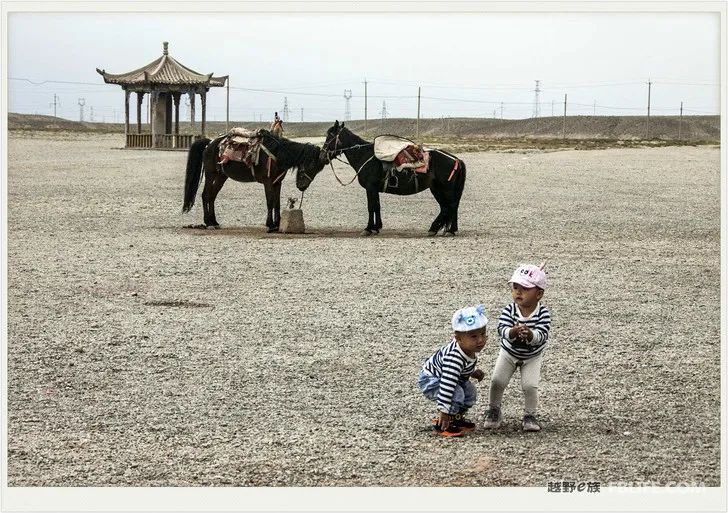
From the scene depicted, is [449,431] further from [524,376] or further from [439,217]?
[439,217]

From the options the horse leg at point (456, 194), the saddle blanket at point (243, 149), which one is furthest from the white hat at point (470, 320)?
the saddle blanket at point (243, 149)

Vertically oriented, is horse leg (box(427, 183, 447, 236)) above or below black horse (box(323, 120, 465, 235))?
below

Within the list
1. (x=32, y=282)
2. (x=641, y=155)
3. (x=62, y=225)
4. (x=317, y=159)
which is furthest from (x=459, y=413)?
(x=641, y=155)

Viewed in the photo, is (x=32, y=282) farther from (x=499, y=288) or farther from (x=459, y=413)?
(x=459, y=413)

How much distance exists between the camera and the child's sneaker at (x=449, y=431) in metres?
5.89

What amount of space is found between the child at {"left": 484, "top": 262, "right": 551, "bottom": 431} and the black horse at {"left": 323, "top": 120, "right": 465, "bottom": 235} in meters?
10.0

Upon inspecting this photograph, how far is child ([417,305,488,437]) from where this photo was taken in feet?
18.9

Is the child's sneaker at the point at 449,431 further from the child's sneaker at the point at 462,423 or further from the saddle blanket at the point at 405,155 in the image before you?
the saddle blanket at the point at 405,155

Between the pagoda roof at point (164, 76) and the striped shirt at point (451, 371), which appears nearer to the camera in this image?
the striped shirt at point (451, 371)

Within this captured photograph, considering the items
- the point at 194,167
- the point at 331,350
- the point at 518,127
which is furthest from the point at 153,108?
the point at 518,127

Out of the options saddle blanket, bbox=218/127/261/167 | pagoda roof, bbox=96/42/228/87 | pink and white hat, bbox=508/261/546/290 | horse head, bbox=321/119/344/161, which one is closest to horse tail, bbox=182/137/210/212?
saddle blanket, bbox=218/127/261/167

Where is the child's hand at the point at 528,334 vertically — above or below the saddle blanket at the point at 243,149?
below

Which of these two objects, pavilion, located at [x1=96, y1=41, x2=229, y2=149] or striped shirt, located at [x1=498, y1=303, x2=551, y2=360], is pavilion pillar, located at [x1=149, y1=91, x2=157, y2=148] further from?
striped shirt, located at [x1=498, y1=303, x2=551, y2=360]

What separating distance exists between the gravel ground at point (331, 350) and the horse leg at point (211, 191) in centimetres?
37
